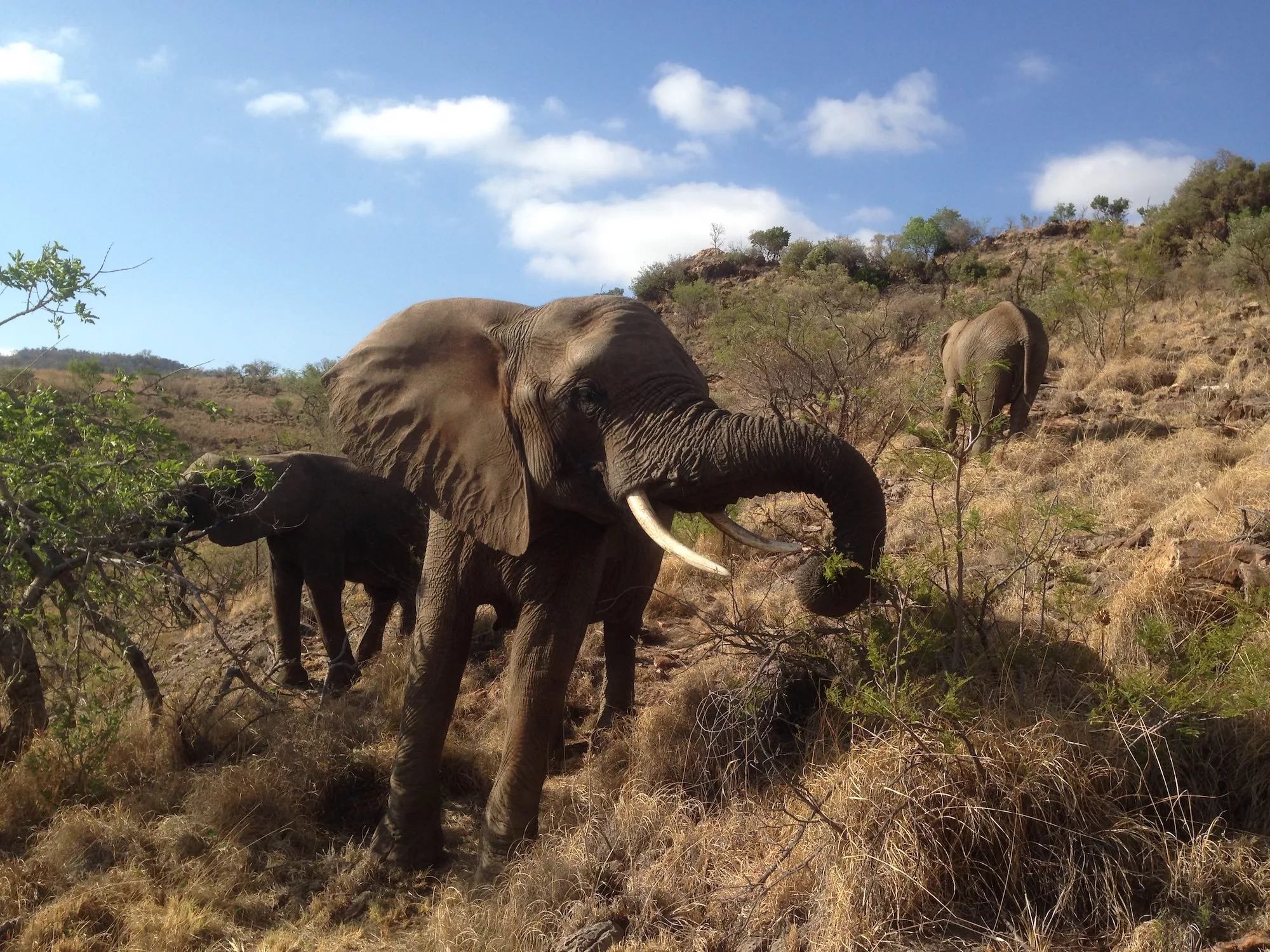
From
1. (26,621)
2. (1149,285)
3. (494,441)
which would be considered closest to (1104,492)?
(494,441)

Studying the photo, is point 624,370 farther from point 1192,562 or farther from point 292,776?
point 1192,562

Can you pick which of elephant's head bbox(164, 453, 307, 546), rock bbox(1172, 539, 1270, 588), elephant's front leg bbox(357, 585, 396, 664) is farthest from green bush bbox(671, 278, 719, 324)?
rock bbox(1172, 539, 1270, 588)

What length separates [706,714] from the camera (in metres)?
5.16

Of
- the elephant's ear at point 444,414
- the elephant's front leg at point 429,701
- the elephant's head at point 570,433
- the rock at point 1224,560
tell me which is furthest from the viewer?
the rock at point 1224,560

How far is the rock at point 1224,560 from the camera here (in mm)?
5113

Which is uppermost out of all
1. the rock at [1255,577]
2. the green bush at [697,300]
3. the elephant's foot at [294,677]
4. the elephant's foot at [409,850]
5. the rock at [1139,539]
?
the green bush at [697,300]

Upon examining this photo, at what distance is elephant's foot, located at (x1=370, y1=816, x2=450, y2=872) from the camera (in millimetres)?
4691

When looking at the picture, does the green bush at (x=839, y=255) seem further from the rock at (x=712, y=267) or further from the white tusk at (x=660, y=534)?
the white tusk at (x=660, y=534)

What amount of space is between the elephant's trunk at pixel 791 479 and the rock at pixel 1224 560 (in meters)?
2.52

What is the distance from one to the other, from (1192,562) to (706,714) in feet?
9.56

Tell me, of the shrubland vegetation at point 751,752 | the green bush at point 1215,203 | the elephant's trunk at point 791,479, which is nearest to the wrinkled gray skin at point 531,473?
the elephant's trunk at point 791,479

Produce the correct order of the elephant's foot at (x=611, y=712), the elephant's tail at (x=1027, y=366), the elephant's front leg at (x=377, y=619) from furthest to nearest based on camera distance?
the elephant's tail at (x=1027, y=366) < the elephant's front leg at (x=377, y=619) < the elephant's foot at (x=611, y=712)

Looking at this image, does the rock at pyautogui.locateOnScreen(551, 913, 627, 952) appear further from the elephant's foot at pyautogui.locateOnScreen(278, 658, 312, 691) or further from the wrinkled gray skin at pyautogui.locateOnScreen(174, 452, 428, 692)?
the elephant's foot at pyautogui.locateOnScreen(278, 658, 312, 691)

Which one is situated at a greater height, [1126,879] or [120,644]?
[120,644]
